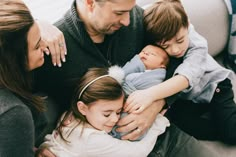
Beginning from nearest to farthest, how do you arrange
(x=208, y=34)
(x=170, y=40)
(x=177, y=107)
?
(x=170, y=40) < (x=177, y=107) < (x=208, y=34)

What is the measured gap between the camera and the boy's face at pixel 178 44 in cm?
147

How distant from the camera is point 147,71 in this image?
143 centimetres

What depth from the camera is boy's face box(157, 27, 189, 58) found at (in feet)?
4.83

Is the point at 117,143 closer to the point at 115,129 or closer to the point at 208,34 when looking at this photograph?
the point at 115,129

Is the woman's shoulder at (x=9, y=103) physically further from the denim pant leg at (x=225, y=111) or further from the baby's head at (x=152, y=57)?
the denim pant leg at (x=225, y=111)

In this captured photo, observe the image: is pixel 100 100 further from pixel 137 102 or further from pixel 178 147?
pixel 178 147

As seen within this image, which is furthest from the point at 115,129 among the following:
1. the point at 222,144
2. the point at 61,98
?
the point at 222,144

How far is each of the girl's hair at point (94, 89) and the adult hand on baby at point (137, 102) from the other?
0.23ft

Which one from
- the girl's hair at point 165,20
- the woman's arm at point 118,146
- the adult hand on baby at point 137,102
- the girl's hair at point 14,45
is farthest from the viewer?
the girl's hair at point 165,20

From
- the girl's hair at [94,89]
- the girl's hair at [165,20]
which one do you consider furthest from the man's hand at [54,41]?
the girl's hair at [165,20]

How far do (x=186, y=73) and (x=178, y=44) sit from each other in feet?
0.43

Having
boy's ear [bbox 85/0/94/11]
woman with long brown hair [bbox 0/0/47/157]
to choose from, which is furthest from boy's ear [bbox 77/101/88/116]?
boy's ear [bbox 85/0/94/11]

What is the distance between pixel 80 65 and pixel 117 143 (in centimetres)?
33

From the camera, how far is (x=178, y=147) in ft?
4.62
